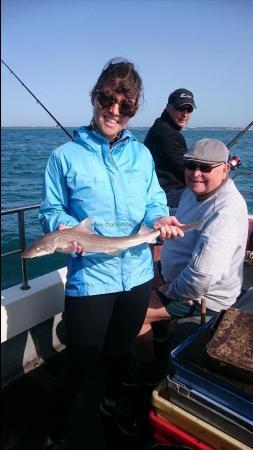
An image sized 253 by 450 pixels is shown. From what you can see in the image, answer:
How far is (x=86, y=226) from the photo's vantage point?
7.75ft

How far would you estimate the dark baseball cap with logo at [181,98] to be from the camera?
4.95 m

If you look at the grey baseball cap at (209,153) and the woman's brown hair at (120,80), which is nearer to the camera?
the woman's brown hair at (120,80)

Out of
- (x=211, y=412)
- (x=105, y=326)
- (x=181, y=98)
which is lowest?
(x=211, y=412)

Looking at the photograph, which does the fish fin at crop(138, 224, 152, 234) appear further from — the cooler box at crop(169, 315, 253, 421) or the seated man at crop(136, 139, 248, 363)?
the cooler box at crop(169, 315, 253, 421)

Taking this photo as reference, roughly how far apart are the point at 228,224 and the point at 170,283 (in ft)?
2.64

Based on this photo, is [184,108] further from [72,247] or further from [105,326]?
[105,326]

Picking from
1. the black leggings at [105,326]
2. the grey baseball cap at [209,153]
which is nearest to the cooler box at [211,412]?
the black leggings at [105,326]

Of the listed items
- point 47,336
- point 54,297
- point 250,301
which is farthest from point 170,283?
point 47,336

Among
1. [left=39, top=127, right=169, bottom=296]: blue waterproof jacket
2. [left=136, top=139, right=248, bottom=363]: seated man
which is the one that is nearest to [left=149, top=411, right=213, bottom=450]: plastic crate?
[left=39, top=127, right=169, bottom=296]: blue waterproof jacket

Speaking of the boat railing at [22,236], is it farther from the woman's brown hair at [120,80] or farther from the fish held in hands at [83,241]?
the woman's brown hair at [120,80]

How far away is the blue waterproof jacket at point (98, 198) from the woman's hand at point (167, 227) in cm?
15

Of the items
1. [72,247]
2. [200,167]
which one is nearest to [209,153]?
[200,167]

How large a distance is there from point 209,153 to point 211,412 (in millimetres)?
1958

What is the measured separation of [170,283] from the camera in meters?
3.33
